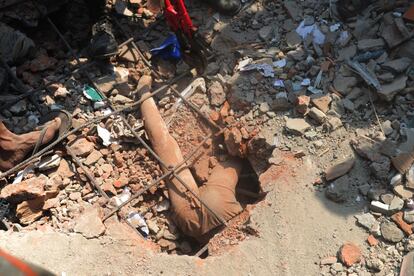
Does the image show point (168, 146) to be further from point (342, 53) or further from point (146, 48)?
point (342, 53)

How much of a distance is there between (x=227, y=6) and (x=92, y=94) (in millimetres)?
1626

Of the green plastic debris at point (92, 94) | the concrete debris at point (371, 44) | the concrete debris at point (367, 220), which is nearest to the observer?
the concrete debris at point (367, 220)

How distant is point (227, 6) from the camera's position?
17.4ft

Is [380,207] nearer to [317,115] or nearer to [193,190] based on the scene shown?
[317,115]

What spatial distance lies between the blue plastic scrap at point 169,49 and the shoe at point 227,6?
53cm

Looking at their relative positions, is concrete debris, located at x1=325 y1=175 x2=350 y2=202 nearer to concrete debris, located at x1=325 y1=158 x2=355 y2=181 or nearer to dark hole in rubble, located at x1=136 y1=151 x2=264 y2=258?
concrete debris, located at x1=325 y1=158 x2=355 y2=181

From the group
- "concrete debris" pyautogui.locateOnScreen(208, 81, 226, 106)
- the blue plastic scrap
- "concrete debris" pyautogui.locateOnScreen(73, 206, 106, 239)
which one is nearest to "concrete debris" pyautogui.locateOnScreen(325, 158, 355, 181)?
"concrete debris" pyautogui.locateOnScreen(208, 81, 226, 106)

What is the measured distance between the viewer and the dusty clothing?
14.5ft

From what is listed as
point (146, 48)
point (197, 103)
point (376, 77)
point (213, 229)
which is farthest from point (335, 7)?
point (213, 229)

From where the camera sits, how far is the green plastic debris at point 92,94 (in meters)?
5.12

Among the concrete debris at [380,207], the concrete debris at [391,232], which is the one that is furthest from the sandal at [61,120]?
the concrete debris at [391,232]

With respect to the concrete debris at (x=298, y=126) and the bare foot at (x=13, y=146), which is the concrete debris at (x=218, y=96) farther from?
the bare foot at (x=13, y=146)

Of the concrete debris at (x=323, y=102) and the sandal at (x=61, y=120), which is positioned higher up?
the sandal at (x=61, y=120)

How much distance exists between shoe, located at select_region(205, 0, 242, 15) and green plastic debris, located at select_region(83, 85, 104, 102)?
1.50m
